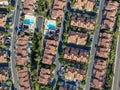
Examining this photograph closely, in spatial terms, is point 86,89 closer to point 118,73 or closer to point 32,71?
point 118,73

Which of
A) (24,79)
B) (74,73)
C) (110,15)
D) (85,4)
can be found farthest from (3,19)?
(110,15)

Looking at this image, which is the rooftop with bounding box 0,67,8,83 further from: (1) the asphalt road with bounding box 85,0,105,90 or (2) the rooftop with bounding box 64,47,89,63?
(1) the asphalt road with bounding box 85,0,105,90

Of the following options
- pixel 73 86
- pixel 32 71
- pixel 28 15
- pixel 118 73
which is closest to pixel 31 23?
pixel 28 15

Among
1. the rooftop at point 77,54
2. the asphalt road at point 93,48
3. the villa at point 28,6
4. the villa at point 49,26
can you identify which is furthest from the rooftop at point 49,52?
the asphalt road at point 93,48

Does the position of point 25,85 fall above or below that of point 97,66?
below

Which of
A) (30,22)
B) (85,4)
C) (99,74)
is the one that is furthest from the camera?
(30,22)

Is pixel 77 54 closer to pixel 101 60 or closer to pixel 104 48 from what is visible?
pixel 101 60

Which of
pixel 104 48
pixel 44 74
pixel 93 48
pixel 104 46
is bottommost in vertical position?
pixel 44 74

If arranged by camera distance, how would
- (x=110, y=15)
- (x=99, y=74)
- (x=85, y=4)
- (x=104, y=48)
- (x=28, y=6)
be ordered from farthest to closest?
(x=28, y=6), (x=85, y=4), (x=110, y=15), (x=104, y=48), (x=99, y=74)
